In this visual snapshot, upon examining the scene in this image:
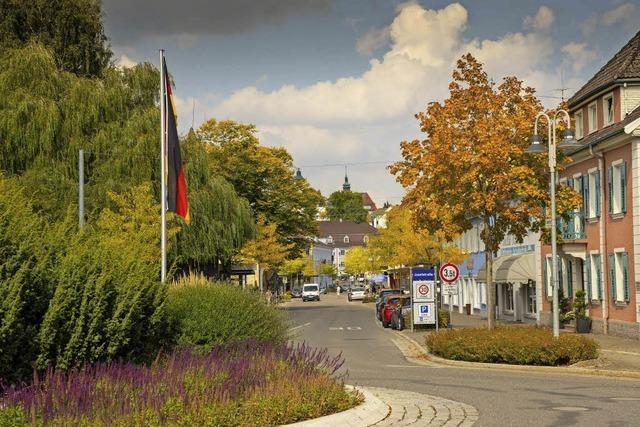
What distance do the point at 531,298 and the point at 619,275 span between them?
13580 mm

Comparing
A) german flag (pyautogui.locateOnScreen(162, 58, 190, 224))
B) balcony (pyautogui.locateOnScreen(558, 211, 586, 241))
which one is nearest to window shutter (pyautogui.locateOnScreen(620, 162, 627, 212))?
balcony (pyautogui.locateOnScreen(558, 211, 586, 241))

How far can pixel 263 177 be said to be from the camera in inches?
2963

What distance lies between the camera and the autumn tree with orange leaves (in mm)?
31516

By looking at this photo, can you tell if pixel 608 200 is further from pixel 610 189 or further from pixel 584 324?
pixel 584 324

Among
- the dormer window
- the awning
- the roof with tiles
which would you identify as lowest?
the awning

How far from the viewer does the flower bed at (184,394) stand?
11.1 metres

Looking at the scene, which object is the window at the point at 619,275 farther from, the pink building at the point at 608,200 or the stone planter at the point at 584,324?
the stone planter at the point at 584,324

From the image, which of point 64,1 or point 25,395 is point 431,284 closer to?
point 64,1

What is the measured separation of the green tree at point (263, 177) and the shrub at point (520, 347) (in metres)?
48.0

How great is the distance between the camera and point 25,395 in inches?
453

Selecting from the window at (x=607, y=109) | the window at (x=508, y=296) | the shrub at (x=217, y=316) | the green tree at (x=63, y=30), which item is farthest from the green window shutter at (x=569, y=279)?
the shrub at (x=217, y=316)

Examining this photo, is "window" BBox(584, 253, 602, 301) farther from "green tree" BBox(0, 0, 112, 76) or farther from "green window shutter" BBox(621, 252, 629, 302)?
"green tree" BBox(0, 0, 112, 76)

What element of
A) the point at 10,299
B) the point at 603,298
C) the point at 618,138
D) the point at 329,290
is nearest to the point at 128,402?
the point at 10,299

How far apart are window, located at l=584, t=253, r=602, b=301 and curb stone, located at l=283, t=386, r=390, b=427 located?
81.5 feet
